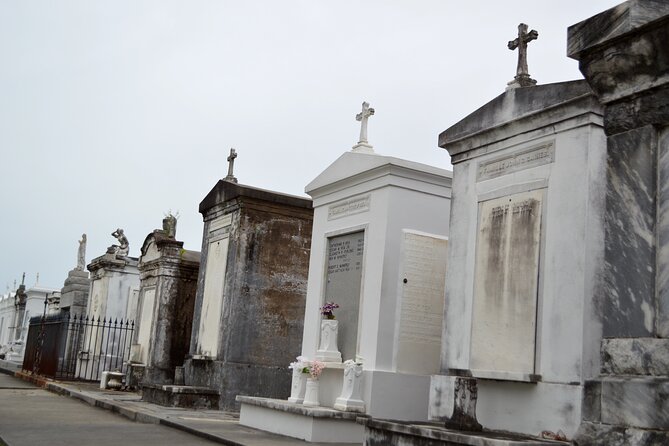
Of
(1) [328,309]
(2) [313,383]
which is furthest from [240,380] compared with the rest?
(1) [328,309]

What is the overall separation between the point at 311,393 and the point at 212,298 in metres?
4.55

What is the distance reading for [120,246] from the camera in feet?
65.3

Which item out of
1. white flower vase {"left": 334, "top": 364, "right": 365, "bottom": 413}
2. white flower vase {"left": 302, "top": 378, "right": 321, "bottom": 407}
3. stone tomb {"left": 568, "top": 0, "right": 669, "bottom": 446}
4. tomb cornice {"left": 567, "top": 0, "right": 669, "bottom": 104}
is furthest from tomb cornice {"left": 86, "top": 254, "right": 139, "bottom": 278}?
stone tomb {"left": 568, "top": 0, "right": 669, "bottom": 446}

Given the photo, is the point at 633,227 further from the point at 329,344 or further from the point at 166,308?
the point at 166,308

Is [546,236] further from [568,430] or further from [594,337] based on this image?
[568,430]

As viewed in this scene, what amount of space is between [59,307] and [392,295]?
18192 millimetres

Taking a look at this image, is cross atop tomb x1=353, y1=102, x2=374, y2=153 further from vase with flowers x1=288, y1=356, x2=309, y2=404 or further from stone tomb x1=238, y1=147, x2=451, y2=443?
vase with flowers x1=288, y1=356, x2=309, y2=404

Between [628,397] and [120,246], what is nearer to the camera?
[628,397]

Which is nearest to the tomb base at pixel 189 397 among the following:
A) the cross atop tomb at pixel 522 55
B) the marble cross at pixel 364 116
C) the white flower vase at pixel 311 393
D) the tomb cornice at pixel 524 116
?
the white flower vase at pixel 311 393

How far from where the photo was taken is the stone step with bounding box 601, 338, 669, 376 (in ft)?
11.2

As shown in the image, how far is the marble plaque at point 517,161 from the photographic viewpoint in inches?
266

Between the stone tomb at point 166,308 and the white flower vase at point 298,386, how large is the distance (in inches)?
230

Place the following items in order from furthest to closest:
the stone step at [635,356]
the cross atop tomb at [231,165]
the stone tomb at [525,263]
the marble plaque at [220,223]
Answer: the cross atop tomb at [231,165]
the marble plaque at [220,223]
the stone tomb at [525,263]
the stone step at [635,356]

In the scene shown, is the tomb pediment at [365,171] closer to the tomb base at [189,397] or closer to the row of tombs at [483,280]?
the row of tombs at [483,280]
